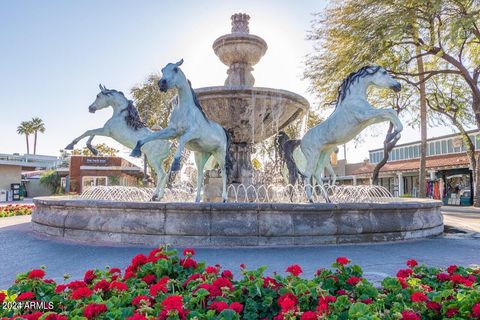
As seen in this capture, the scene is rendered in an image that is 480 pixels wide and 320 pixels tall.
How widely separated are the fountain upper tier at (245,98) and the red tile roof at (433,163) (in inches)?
1012

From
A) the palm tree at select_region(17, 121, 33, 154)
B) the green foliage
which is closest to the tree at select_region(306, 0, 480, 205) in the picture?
the green foliage

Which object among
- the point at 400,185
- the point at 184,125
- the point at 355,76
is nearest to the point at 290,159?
the point at 355,76

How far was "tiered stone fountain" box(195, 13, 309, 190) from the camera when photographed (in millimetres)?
9055

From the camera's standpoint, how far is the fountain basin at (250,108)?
29.5ft

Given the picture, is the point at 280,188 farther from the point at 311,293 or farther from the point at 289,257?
the point at 311,293

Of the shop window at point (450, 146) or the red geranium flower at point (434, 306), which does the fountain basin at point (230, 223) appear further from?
the shop window at point (450, 146)

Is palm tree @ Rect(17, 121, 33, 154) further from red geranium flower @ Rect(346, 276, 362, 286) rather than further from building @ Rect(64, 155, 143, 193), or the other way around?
red geranium flower @ Rect(346, 276, 362, 286)

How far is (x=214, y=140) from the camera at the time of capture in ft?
24.8

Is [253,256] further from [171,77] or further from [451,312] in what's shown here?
Result: [171,77]

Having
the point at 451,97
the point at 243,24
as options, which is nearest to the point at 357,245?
the point at 243,24

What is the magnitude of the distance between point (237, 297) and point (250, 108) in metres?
7.09

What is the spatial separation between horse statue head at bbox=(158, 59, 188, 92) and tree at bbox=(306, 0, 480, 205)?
1308 cm

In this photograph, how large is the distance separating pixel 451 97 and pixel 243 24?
823 inches

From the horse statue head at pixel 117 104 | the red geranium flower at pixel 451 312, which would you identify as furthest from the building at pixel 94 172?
the red geranium flower at pixel 451 312
